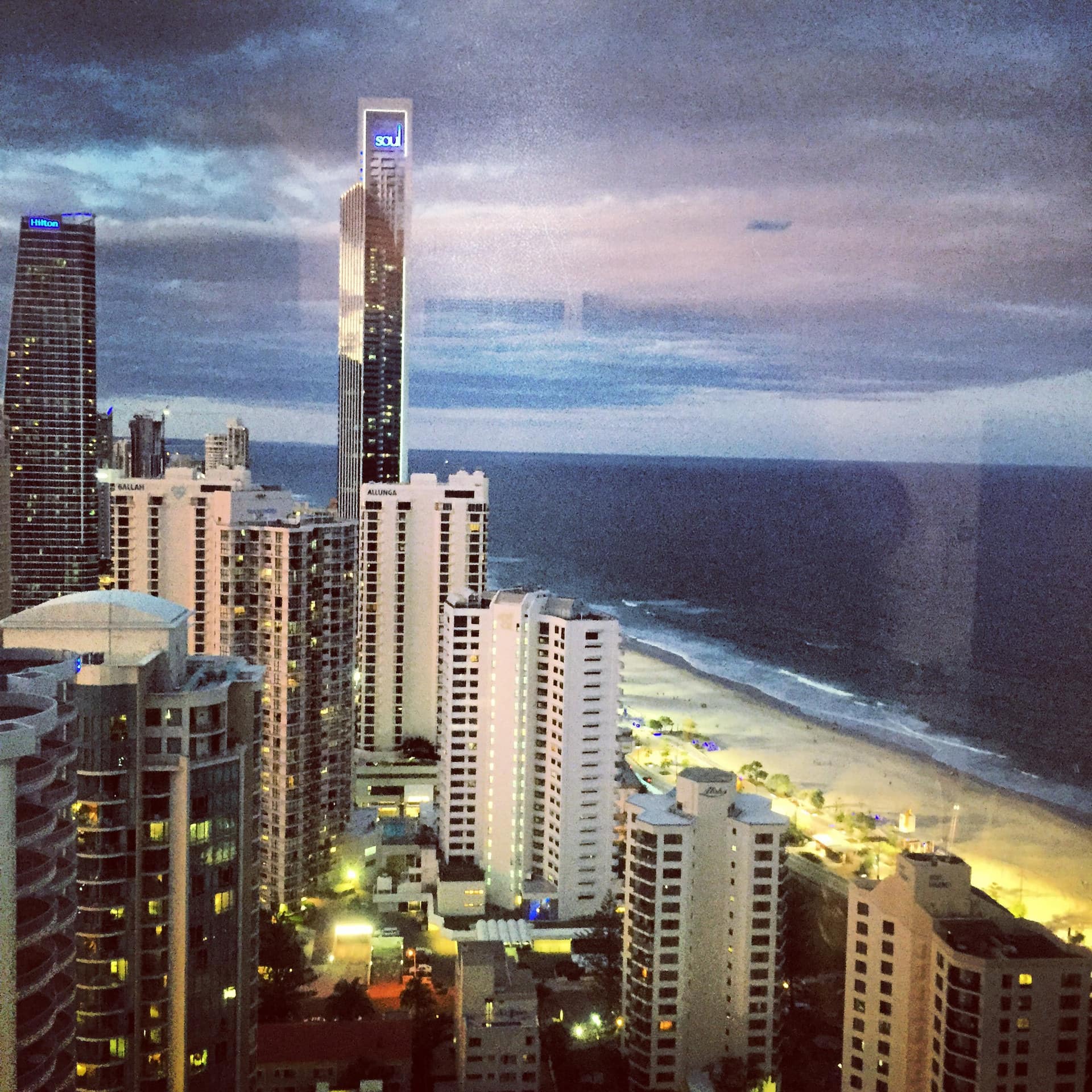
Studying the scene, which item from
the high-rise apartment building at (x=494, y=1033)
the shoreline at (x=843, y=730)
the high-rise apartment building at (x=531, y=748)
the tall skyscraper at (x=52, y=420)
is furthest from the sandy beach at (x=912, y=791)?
the tall skyscraper at (x=52, y=420)

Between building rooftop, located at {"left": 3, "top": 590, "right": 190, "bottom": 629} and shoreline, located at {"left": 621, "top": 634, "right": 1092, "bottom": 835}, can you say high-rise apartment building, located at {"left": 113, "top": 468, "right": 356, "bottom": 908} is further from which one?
building rooftop, located at {"left": 3, "top": 590, "right": 190, "bottom": 629}

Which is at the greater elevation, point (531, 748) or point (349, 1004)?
point (531, 748)

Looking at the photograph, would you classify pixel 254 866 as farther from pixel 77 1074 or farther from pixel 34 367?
pixel 34 367

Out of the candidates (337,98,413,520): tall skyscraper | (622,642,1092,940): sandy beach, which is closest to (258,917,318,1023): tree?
(622,642,1092,940): sandy beach

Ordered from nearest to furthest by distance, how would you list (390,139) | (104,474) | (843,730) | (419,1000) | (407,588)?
(419,1000) → (390,139) → (104,474) → (843,730) → (407,588)

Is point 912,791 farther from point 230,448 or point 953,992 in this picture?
point 230,448

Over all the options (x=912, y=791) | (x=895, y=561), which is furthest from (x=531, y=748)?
(x=895, y=561)
